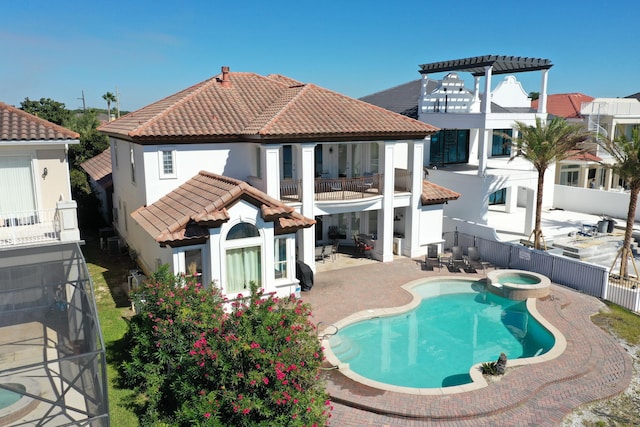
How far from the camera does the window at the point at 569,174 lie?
42.4 metres

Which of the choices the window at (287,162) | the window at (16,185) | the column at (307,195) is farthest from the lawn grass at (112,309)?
the window at (287,162)

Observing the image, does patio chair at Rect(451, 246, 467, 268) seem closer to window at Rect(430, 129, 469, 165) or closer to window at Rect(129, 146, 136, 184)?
window at Rect(430, 129, 469, 165)

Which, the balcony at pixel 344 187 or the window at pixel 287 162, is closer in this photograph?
the balcony at pixel 344 187

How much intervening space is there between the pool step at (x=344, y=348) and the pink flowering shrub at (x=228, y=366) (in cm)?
386

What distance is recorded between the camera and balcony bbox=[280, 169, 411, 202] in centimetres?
2456

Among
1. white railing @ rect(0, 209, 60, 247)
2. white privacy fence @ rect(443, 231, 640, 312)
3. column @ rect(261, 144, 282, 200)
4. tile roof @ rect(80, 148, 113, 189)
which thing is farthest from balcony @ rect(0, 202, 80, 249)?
white privacy fence @ rect(443, 231, 640, 312)

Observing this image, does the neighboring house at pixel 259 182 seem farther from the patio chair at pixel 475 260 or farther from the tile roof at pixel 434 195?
the patio chair at pixel 475 260

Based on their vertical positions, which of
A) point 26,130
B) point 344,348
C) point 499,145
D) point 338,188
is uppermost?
point 26,130

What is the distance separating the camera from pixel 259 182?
77.2 feet

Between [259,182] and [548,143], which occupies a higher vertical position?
[548,143]

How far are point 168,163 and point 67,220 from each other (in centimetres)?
735

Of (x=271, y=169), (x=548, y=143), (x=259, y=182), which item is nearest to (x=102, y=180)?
(x=259, y=182)

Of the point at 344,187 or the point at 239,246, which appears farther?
the point at 344,187

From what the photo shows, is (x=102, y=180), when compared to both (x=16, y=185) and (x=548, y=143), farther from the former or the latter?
(x=548, y=143)
